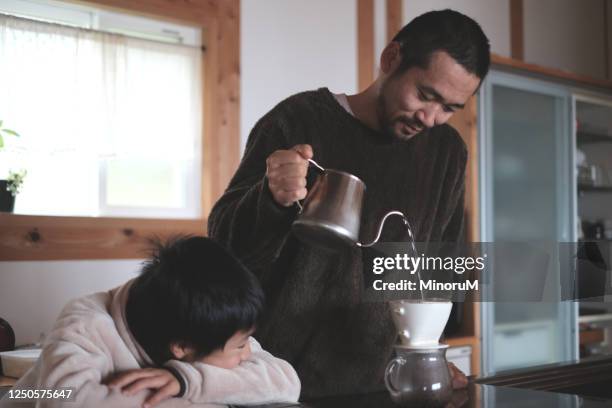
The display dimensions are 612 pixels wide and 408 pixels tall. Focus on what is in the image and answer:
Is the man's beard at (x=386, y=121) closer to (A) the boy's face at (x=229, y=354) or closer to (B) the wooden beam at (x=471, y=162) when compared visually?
(A) the boy's face at (x=229, y=354)

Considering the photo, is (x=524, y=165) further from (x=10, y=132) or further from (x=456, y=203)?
(x=10, y=132)

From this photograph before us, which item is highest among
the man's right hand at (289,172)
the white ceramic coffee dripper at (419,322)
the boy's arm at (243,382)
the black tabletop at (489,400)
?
the man's right hand at (289,172)

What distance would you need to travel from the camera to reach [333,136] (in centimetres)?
143

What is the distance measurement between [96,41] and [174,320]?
1.96m

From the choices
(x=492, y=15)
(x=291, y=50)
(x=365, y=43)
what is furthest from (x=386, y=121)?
(x=492, y=15)

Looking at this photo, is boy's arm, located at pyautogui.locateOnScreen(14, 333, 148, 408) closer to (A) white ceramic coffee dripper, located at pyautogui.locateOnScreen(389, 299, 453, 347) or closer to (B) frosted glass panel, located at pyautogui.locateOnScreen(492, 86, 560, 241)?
(A) white ceramic coffee dripper, located at pyautogui.locateOnScreen(389, 299, 453, 347)

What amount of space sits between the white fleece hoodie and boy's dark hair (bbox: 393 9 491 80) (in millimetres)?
644

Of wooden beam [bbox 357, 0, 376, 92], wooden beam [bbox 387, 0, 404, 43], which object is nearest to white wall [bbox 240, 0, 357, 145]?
wooden beam [bbox 357, 0, 376, 92]

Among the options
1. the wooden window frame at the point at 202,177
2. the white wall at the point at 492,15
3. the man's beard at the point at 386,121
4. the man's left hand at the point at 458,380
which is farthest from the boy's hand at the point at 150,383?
the white wall at the point at 492,15

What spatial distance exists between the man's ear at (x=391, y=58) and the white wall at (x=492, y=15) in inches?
98.7

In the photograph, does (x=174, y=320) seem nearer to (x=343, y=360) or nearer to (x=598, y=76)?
(x=343, y=360)

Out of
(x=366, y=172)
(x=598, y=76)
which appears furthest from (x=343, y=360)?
(x=598, y=76)

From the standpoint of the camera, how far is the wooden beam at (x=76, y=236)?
7.83ft

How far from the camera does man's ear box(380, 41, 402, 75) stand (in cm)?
138
